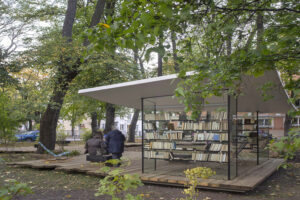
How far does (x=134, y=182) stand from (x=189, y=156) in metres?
5.87

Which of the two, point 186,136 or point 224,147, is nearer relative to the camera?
point 224,147

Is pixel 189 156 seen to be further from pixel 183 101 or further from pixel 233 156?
pixel 183 101

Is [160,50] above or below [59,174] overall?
above

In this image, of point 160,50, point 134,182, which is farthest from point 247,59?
point 134,182

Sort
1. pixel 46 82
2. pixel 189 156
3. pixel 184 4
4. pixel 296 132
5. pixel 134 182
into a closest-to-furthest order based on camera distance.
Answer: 1. pixel 296 132
2. pixel 134 182
3. pixel 184 4
4. pixel 189 156
5. pixel 46 82

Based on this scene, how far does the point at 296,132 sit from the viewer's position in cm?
221

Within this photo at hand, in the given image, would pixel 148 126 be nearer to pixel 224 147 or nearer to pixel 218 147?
pixel 218 147

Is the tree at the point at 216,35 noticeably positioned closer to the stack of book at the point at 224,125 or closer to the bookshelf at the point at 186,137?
the stack of book at the point at 224,125

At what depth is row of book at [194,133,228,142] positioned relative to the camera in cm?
764

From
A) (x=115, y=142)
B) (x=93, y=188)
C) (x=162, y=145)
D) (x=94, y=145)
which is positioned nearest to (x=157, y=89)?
(x=162, y=145)

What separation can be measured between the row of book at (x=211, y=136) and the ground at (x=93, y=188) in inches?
59.1

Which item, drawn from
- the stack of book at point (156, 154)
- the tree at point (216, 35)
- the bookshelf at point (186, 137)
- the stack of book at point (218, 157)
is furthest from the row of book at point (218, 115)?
the tree at point (216, 35)

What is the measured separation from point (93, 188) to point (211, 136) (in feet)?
11.1

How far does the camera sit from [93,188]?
281 inches
